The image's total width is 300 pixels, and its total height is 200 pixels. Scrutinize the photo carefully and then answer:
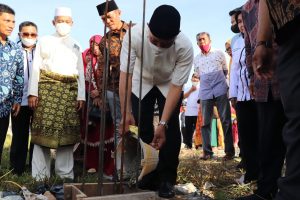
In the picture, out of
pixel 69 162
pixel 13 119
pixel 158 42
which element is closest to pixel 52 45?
pixel 13 119

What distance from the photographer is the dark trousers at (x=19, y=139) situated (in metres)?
4.29

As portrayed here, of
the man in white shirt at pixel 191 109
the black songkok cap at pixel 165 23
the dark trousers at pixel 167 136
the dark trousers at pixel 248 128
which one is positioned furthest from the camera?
the man in white shirt at pixel 191 109

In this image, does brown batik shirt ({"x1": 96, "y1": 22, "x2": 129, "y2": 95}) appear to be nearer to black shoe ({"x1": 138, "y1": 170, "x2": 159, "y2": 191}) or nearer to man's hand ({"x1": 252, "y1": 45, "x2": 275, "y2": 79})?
black shoe ({"x1": 138, "y1": 170, "x2": 159, "y2": 191})

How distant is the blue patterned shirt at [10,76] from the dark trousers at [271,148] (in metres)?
2.55

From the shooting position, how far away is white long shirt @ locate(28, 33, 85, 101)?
410 centimetres

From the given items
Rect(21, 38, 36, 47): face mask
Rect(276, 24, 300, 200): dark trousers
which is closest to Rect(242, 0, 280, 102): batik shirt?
Rect(276, 24, 300, 200): dark trousers

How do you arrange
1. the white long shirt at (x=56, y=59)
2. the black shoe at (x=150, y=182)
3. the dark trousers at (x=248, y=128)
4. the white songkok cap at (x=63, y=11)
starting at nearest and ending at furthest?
1. the black shoe at (x=150, y=182)
2. the dark trousers at (x=248, y=128)
3. the white long shirt at (x=56, y=59)
4. the white songkok cap at (x=63, y=11)

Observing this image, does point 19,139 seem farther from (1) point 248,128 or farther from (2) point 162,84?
(1) point 248,128

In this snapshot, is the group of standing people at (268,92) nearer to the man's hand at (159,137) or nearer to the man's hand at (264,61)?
the man's hand at (264,61)

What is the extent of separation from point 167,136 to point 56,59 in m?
1.65

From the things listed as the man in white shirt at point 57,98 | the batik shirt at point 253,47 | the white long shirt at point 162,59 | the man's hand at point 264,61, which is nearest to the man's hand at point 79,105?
the man in white shirt at point 57,98

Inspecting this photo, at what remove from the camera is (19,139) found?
14.2 ft

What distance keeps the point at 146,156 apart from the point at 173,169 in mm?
542

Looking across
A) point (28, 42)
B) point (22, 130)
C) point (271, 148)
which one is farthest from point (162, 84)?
point (28, 42)
